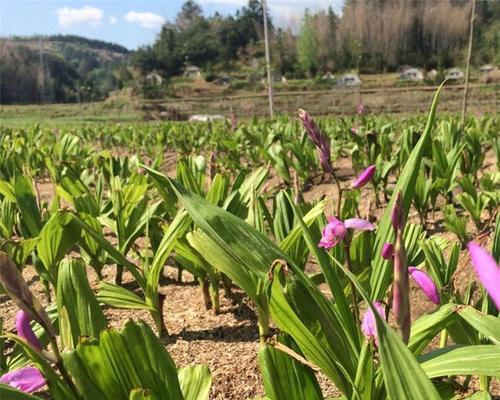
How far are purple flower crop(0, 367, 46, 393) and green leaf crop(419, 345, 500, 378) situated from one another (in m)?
0.61

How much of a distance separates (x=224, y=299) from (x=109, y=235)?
1399mm

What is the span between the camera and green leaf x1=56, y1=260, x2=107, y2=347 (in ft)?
3.37

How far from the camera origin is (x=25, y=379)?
81 cm

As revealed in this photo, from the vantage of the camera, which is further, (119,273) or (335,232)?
(119,273)

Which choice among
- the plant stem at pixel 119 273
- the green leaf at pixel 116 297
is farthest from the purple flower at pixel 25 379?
the plant stem at pixel 119 273

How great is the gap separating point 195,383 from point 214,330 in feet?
2.39

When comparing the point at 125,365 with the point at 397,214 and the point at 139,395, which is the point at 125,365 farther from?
the point at 397,214

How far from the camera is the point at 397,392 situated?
1.91 feet

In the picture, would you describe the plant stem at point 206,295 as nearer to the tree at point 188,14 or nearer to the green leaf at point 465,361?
the green leaf at point 465,361

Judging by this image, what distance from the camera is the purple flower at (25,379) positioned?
2.61 feet

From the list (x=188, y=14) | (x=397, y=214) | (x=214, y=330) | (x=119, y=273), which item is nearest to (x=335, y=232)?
(x=397, y=214)

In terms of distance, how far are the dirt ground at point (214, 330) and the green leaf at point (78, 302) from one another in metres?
0.36

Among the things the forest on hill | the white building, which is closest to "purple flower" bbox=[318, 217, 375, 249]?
the forest on hill

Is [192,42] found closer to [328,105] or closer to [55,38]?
[328,105]
